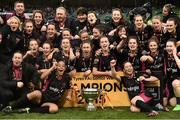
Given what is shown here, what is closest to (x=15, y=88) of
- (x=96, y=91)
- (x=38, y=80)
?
(x=38, y=80)

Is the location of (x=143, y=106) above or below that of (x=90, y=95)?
below

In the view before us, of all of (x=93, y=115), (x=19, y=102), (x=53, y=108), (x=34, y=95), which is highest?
(x=34, y=95)

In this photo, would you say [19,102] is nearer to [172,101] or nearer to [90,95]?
[90,95]

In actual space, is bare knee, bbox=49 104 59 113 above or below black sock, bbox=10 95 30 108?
below

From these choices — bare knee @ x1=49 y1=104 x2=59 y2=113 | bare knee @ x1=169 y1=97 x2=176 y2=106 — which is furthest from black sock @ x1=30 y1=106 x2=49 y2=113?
bare knee @ x1=169 y1=97 x2=176 y2=106

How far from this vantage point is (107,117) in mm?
6941

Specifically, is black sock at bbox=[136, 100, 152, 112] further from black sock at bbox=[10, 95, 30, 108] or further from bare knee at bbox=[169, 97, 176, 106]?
black sock at bbox=[10, 95, 30, 108]

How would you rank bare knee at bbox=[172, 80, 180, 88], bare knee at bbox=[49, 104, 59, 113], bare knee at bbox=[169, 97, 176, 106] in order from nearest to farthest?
bare knee at bbox=[49, 104, 59, 113], bare knee at bbox=[172, 80, 180, 88], bare knee at bbox=[169, 97, 176, 106]

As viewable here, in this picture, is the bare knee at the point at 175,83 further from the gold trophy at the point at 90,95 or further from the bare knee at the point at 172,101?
the gold trophy at the point at 90,95

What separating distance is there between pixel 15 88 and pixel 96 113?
1.38 m

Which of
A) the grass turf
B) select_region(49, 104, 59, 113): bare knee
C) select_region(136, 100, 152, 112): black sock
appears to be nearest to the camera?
the grass turf

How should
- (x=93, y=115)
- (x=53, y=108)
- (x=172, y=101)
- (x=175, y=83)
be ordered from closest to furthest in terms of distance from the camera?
1. (x=93, y=115)
2. (x=53, y=108)
3. (x=175, y=83)
4. (x=172, y=101)

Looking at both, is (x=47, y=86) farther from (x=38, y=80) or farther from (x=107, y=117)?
(x=107, y=117)

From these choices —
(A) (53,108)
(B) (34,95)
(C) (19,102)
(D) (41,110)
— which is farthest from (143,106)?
(C) (19,102)
